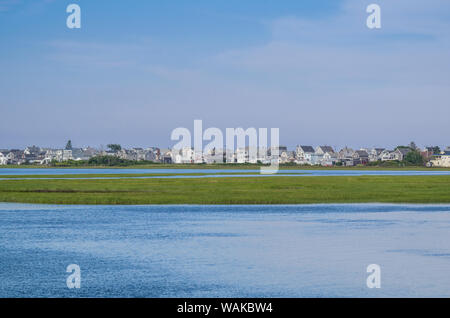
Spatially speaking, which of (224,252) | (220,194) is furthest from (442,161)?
(224,252)

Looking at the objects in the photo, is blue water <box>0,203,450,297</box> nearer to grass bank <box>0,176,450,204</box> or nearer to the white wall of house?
grass bank <box>0,176,450,204</box>

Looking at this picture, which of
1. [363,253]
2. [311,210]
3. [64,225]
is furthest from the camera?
[311,210]

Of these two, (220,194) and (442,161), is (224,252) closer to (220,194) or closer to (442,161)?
(220,194)

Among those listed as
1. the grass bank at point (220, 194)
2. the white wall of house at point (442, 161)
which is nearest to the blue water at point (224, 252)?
the grass bank at point (220, 194)

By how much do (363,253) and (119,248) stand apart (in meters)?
11.0

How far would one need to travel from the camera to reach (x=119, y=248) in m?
→ 28.2

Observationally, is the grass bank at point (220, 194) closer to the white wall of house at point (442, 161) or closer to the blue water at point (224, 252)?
the blue water at point (224, 252)

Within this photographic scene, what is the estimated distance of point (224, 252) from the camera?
89.4ft

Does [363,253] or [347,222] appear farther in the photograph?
[347,222]

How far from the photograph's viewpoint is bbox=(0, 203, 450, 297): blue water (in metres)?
20.5

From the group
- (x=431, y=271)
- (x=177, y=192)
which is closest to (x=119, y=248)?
(x=431, y=271)

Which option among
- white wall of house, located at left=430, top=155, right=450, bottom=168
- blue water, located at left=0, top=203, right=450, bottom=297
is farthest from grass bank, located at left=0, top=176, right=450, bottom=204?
white wall of house, located at left=430, top=155, right=450, bottom=168
